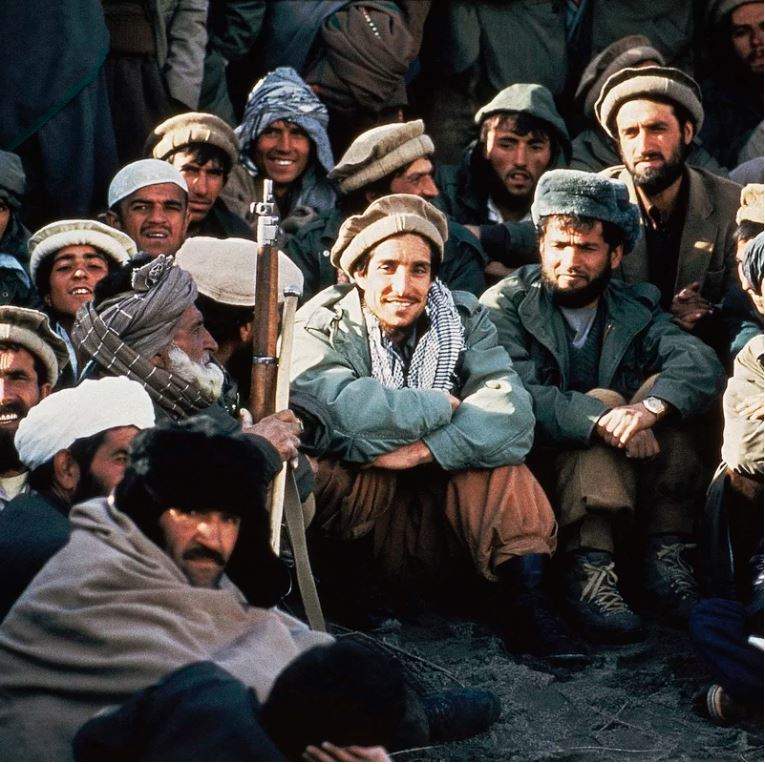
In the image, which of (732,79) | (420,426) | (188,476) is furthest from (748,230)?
(188,476)

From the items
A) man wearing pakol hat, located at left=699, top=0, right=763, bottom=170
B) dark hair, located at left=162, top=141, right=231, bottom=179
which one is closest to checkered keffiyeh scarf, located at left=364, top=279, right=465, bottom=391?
dark hair, located at left=162, top=141, right=231, bottom=179

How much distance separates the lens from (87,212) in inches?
350

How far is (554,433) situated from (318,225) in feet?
5.91

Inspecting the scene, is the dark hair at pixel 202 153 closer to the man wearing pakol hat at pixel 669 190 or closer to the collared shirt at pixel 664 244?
the man wearing pakol hat at pixel 669 190

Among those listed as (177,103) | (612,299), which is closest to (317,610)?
(612,299)

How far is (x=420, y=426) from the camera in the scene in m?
6.87

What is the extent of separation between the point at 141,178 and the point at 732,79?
13.2ft

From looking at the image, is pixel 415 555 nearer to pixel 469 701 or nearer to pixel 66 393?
pixel 469 701

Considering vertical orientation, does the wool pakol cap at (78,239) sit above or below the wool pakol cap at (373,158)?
below

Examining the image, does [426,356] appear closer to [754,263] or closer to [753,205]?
[754,263]

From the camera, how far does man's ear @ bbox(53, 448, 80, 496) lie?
5.32 m

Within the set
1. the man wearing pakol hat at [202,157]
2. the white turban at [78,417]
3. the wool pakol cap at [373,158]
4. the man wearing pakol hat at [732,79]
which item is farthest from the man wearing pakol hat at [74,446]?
the man wearing pakol hat at [732,79]

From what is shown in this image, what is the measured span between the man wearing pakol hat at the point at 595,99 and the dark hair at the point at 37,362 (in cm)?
357

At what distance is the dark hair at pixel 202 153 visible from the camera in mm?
8500
